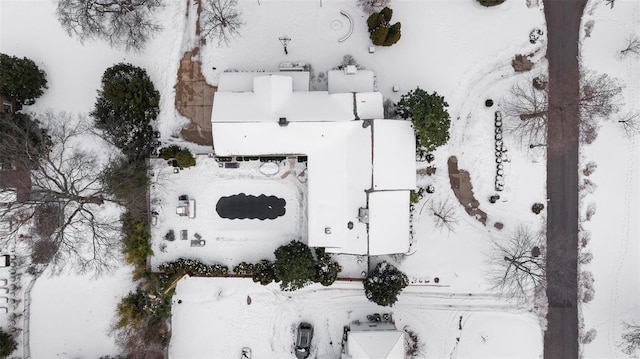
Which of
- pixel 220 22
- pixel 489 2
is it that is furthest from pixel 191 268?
pixel 489 2

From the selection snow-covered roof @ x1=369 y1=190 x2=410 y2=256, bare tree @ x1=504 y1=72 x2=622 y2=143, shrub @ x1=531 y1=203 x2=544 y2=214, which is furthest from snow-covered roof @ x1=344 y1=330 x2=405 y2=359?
bare tree @ x1=504 y1=72 x2=622 y2=143

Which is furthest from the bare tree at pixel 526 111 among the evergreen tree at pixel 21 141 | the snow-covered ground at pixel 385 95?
the evergreen tree at pixel 21 141

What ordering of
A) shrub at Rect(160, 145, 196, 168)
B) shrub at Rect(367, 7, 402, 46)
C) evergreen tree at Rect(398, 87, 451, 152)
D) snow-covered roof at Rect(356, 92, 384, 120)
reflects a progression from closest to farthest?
evergreen tree at Rect(398, 87, 451, 152) < snow-covered roof at Rect(356, 92, 384, 120) < shrub at Rect(367, 7, 402, 46) < shrub at Rect(160, 145, 196, 168)

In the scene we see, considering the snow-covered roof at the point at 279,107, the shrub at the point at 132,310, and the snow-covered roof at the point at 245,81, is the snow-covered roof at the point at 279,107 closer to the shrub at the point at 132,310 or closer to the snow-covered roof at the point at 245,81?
the snow-covered roof at the point at 245,81

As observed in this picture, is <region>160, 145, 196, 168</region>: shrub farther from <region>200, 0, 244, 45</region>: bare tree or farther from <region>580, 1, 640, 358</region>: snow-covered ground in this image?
<region>580, 1, 640, 358</region>: snow-covered ground

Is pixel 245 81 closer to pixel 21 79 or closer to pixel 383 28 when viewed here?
pixel 383 28

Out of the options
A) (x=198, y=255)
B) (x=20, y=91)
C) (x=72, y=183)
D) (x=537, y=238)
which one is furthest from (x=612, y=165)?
(x=20, y=91)
